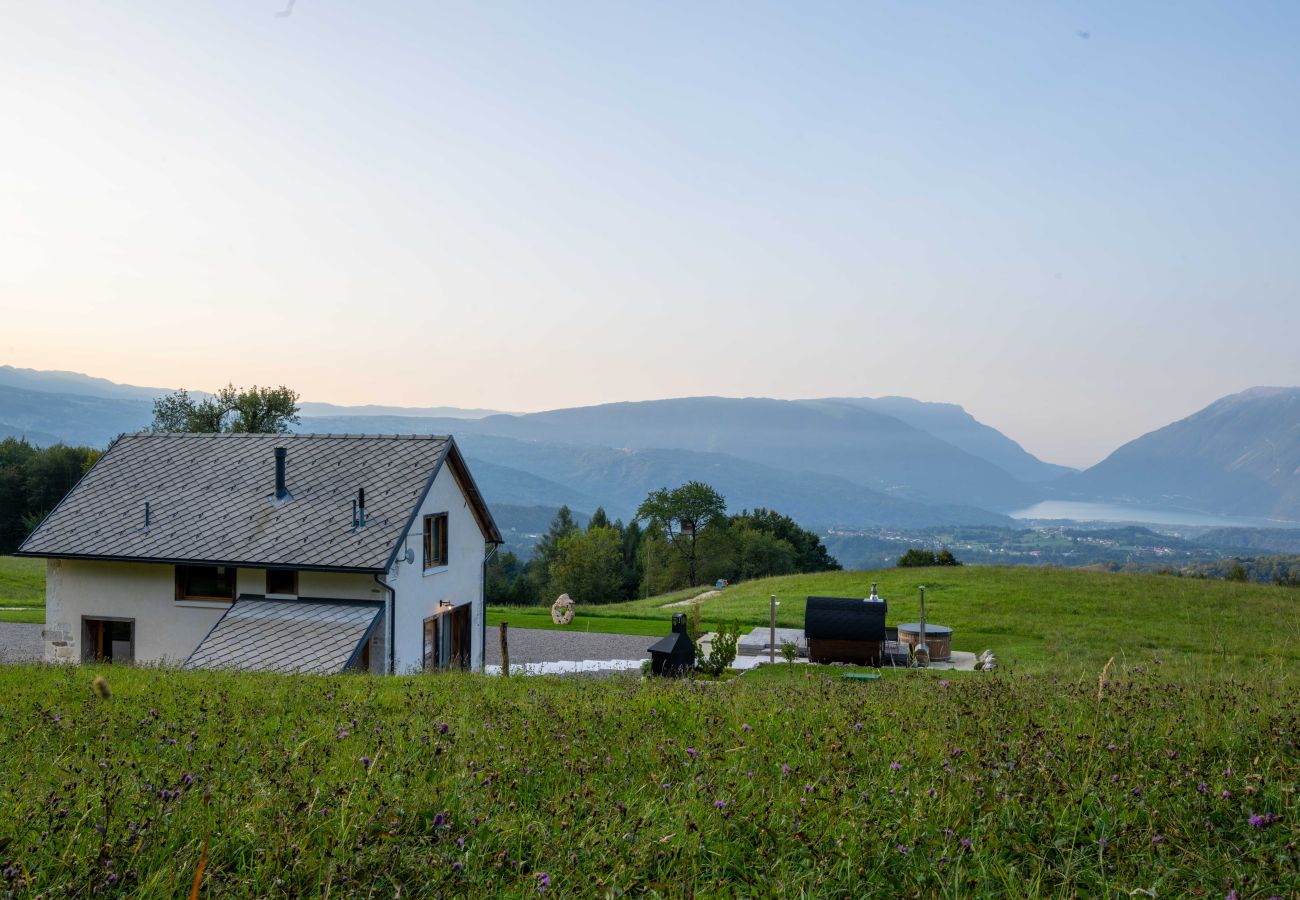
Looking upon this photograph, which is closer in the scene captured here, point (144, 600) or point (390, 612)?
point (390, 612)

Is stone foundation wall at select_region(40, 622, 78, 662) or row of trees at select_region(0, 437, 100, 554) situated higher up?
row of trees at select_region(0, 437, 100, 554)

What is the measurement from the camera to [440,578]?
24219 millimetres

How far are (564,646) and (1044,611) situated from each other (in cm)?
1953

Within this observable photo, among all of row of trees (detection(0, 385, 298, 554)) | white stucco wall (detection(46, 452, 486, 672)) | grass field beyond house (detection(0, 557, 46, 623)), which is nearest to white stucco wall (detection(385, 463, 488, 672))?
white stucco wall (detection(46, 452, 486, 672))

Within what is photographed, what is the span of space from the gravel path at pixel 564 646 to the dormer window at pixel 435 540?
4059mm

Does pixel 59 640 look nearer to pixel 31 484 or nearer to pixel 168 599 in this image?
pixel 168 599

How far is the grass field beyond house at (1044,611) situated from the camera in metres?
26.8

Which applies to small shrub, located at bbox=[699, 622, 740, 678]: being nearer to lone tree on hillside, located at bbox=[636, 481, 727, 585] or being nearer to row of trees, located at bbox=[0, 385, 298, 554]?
lone tree on hillside, located at bbox=[636, 481, 727, 585]

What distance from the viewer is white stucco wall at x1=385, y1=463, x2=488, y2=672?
2181 centimetres

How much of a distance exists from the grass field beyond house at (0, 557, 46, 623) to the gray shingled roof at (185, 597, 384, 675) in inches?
655

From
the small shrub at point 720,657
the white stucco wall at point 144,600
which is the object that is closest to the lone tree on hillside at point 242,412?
the white stucco wall at point 144,600

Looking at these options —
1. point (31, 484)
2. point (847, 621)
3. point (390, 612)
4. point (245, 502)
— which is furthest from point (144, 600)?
point (31, 484)

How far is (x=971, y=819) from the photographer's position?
14.1 feet

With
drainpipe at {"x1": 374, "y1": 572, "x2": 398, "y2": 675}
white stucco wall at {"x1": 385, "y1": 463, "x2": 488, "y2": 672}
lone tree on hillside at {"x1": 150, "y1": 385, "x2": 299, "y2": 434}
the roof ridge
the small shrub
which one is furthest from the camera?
lone tree on hillside at {"x1": 150, "y1": 385, "x2": 299, "y2": 434}
